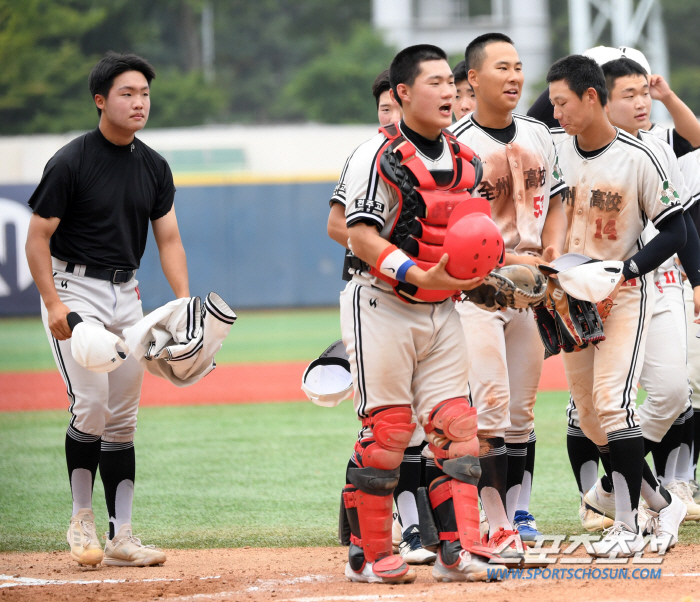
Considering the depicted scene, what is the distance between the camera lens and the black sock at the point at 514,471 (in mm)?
4996

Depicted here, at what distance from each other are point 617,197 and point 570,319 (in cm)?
67

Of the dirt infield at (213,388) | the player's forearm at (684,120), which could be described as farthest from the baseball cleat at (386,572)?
the dirt infield at (213,388)

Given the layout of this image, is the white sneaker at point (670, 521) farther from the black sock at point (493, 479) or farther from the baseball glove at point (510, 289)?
the baseball glove at point (510, 289)

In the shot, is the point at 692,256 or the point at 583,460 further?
the point at 583,460

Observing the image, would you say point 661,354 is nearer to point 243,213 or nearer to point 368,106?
point 243,213

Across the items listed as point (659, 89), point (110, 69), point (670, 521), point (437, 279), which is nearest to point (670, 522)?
point (670, 521)

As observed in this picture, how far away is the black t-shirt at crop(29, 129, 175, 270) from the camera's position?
4.72 meters

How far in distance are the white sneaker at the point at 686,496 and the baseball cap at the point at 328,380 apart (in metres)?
2.14

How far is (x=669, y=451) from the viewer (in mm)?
5809

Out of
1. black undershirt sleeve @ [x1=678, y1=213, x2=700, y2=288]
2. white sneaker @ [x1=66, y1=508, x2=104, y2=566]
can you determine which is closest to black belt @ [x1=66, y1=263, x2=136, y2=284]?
white sneaker @ [x1=66, y1=508, x2=104, y2=566]

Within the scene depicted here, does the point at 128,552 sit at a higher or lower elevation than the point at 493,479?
lower

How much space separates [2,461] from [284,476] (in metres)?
2.51

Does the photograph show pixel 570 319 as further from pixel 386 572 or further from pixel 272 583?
pixel 272 583

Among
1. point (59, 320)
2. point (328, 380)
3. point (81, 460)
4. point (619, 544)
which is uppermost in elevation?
point (59, 320)
